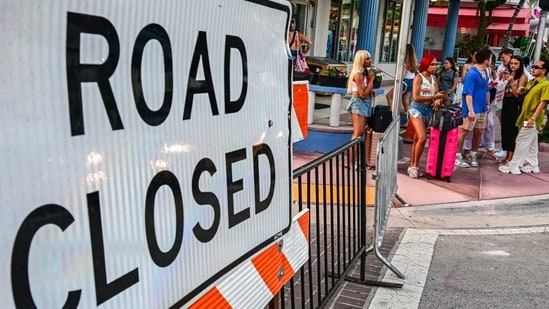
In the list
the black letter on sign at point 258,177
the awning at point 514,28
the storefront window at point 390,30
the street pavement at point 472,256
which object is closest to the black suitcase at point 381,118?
the street pavement at point 472,256

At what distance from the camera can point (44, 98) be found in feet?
3.40

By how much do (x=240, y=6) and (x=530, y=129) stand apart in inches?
291

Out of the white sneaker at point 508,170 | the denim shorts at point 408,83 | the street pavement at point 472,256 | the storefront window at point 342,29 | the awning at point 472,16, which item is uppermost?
the awning at point 472,16

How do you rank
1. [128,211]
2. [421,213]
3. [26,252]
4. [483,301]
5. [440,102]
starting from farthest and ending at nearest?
[440,102] → [421,213] → [483,301] → [128,211] → [26,252]

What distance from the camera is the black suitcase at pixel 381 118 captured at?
6.82 m

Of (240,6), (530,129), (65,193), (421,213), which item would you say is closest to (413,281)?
(421,213)

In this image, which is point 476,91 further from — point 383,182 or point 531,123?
point 383,182

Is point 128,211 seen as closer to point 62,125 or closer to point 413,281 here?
point 62,125

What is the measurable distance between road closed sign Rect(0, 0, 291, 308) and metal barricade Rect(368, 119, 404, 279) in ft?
7.18

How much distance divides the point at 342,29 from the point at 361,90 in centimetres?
1187

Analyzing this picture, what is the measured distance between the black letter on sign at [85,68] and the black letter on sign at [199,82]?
31cm

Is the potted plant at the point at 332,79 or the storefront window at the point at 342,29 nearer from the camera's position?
the potted plant at the point at 332,79

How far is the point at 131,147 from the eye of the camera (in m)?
1.28

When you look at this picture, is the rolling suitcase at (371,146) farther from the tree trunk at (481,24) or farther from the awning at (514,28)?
the awning at (514,28)
